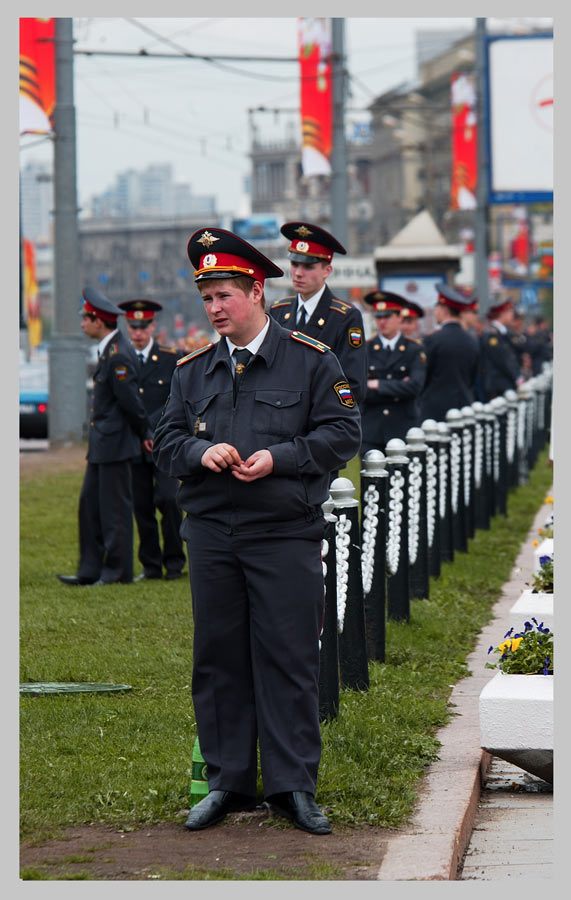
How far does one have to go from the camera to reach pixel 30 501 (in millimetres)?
16500

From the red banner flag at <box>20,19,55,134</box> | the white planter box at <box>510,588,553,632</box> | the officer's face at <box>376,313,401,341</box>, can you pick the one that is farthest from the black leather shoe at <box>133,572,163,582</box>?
the red banner flag at <box>20,19,55,134</box>

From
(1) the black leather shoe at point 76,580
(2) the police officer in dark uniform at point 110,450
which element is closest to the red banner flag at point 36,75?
(2) the police officer in dark uniform at point 110,450

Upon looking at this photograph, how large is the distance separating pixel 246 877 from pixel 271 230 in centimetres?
9846

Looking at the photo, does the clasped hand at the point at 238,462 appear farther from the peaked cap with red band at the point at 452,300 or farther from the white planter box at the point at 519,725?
the peaked cap with red band at the point at 452,300

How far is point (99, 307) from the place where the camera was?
10.4 m

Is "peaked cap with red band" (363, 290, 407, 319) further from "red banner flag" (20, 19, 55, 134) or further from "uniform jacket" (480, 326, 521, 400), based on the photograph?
"red banner flag" (20, 19, 55, 134)

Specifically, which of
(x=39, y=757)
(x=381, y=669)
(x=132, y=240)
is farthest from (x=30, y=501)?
(x=132, y=240)

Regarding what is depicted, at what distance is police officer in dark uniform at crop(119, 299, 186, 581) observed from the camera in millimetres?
11258

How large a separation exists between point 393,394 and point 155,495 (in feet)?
6.44

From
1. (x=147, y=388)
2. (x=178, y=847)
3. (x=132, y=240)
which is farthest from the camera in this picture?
(x=132, y=240)

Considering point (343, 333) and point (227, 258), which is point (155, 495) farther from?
point (227, 258)

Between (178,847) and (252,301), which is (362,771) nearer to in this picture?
(178,847)

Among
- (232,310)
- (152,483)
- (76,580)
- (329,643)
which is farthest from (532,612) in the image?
(152,483)

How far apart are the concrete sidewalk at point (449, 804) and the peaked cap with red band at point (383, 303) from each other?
15.2 feet
